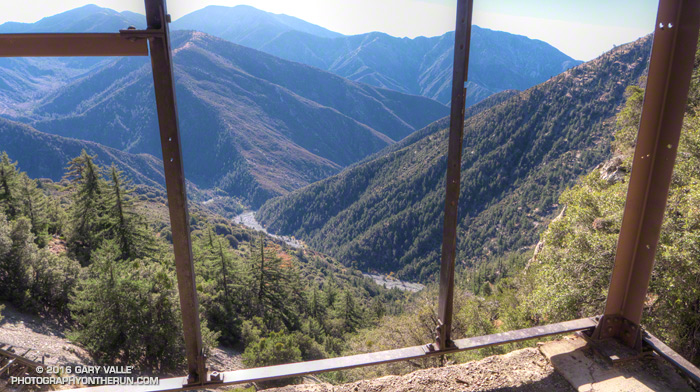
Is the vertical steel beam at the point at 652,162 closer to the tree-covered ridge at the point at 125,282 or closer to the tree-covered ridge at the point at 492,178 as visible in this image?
the tree-covered ridge at the point at 125,282

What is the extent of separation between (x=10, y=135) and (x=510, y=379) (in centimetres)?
18248

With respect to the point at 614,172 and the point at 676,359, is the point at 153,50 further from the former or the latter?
the point at 614,172

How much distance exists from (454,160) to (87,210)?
28480 mm

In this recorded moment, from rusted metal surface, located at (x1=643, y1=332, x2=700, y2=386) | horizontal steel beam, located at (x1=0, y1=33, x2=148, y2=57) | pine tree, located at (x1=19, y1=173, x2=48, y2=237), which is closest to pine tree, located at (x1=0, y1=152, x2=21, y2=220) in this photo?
pine tree, located at (x1=19, y1=173, x2=48, y2=237)

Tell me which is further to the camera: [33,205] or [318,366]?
[33,205]

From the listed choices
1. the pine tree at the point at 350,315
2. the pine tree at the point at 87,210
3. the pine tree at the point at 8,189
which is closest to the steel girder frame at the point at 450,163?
the pine tree at the point at 87,210

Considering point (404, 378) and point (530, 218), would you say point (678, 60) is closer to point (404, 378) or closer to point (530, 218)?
point (404, 378)

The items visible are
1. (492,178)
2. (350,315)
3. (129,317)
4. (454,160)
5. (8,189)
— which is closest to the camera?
(454,160)

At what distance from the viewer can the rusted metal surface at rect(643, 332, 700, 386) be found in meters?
2.97

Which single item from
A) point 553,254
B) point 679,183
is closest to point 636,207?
point 679,183

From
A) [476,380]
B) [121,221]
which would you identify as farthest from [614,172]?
[121,221]

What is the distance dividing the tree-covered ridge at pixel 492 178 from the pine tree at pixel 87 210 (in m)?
91.8

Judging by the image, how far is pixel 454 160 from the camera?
2.74m

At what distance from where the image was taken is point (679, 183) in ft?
30.9
